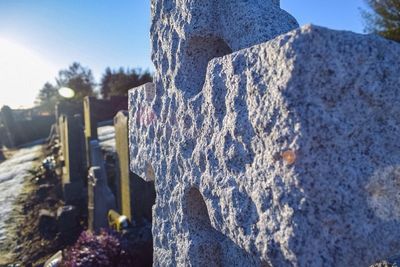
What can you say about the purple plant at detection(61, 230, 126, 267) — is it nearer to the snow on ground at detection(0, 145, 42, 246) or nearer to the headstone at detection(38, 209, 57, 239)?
the headstone at detection(38, 209, 57, 239)

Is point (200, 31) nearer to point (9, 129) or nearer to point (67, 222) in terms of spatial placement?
point (67, 222)

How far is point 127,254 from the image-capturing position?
11.8 feet

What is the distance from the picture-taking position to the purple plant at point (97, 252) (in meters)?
3.40

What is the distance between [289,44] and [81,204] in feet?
22.8

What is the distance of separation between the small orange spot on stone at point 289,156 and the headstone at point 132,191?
13.6 ft

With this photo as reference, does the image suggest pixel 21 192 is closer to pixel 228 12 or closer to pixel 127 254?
pixel 127 254

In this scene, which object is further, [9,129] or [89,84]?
[89,84]

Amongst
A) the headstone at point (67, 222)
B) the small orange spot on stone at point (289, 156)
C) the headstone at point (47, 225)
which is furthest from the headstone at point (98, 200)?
the small orange spot on stone at point (289, 156)

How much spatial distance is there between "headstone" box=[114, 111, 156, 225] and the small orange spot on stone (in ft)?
13.6

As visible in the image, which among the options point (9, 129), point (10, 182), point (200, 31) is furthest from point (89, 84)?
point (200, 31)

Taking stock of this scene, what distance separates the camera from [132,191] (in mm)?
4973

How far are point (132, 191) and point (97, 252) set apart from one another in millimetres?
1505

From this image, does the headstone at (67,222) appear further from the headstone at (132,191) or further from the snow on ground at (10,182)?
the headstone at (132,191)

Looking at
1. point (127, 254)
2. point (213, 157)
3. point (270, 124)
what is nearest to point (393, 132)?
point (270, 124)
